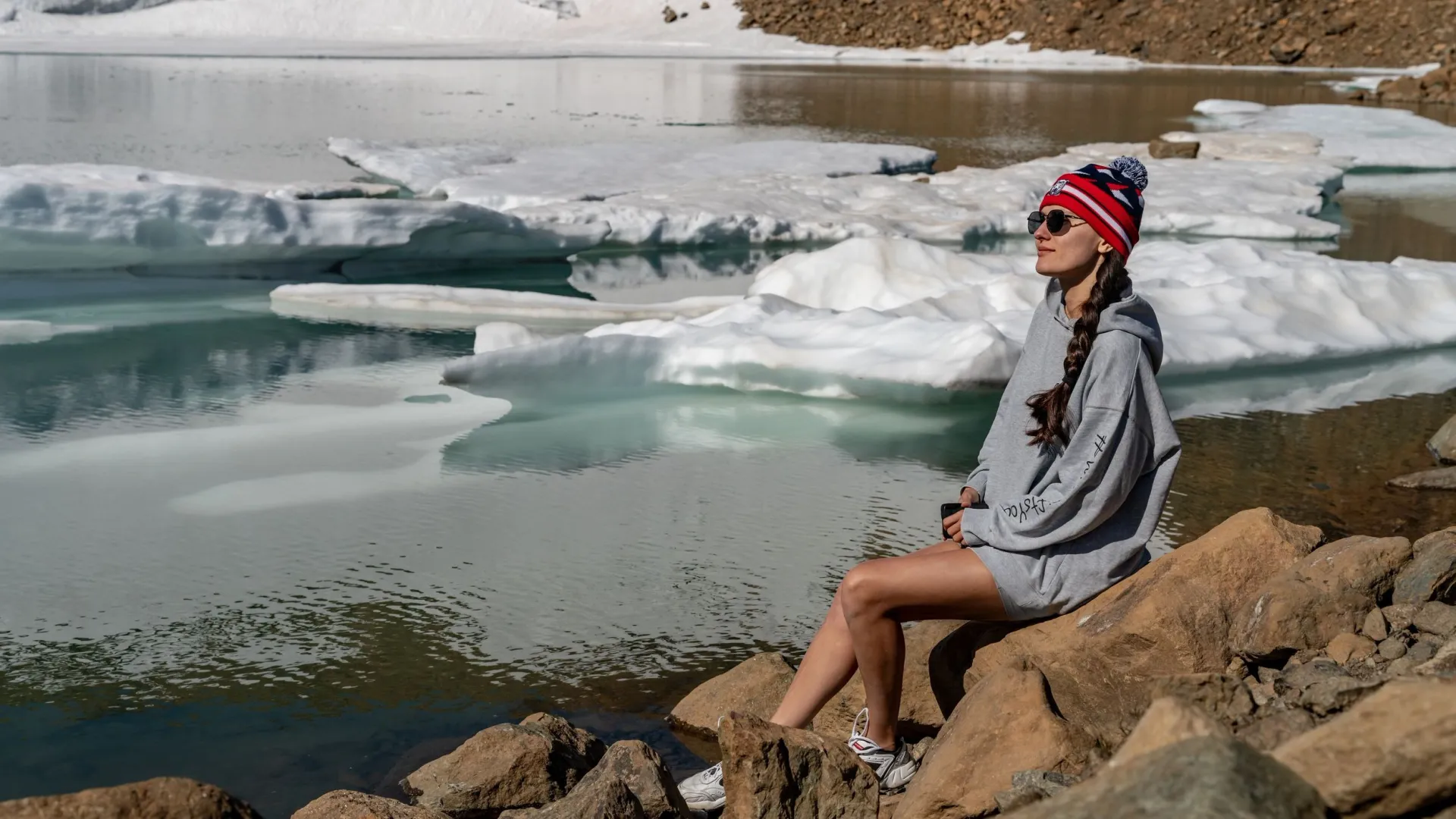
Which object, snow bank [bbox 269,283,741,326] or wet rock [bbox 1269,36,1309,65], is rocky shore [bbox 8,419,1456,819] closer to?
snow bank [bbox 269,283,741,326]

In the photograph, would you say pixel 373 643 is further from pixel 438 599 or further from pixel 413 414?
pixel 413 414

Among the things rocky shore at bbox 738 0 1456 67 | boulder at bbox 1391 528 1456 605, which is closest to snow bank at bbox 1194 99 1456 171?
rocky shore at bbox 738 0 1456 67

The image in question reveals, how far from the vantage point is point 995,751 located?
2.16m

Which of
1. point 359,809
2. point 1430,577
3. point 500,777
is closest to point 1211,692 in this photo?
point 1430,577

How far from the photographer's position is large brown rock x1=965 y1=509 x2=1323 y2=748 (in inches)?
97.0

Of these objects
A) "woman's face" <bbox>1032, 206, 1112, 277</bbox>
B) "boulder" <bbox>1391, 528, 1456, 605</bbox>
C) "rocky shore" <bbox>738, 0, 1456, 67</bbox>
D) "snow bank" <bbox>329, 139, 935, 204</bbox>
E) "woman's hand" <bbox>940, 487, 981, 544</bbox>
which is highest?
"rocky shore" <bbox>738, 0, 1456, 67</bbox>

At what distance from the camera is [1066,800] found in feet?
4.81

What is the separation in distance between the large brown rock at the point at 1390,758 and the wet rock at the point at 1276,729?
1.01 ft

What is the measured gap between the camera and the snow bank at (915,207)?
8523mm

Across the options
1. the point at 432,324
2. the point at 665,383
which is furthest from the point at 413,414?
the point at 432,324

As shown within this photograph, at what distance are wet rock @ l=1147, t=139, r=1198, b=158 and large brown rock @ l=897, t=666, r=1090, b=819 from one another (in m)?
11.7

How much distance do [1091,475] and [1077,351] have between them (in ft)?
0.66

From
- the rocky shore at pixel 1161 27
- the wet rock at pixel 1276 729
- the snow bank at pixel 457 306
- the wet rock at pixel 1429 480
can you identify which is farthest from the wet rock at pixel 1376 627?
the rocky shore at pixel 1161 27

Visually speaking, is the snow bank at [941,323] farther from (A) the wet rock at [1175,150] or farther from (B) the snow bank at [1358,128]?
(B) the snow bank at [1358,128]
